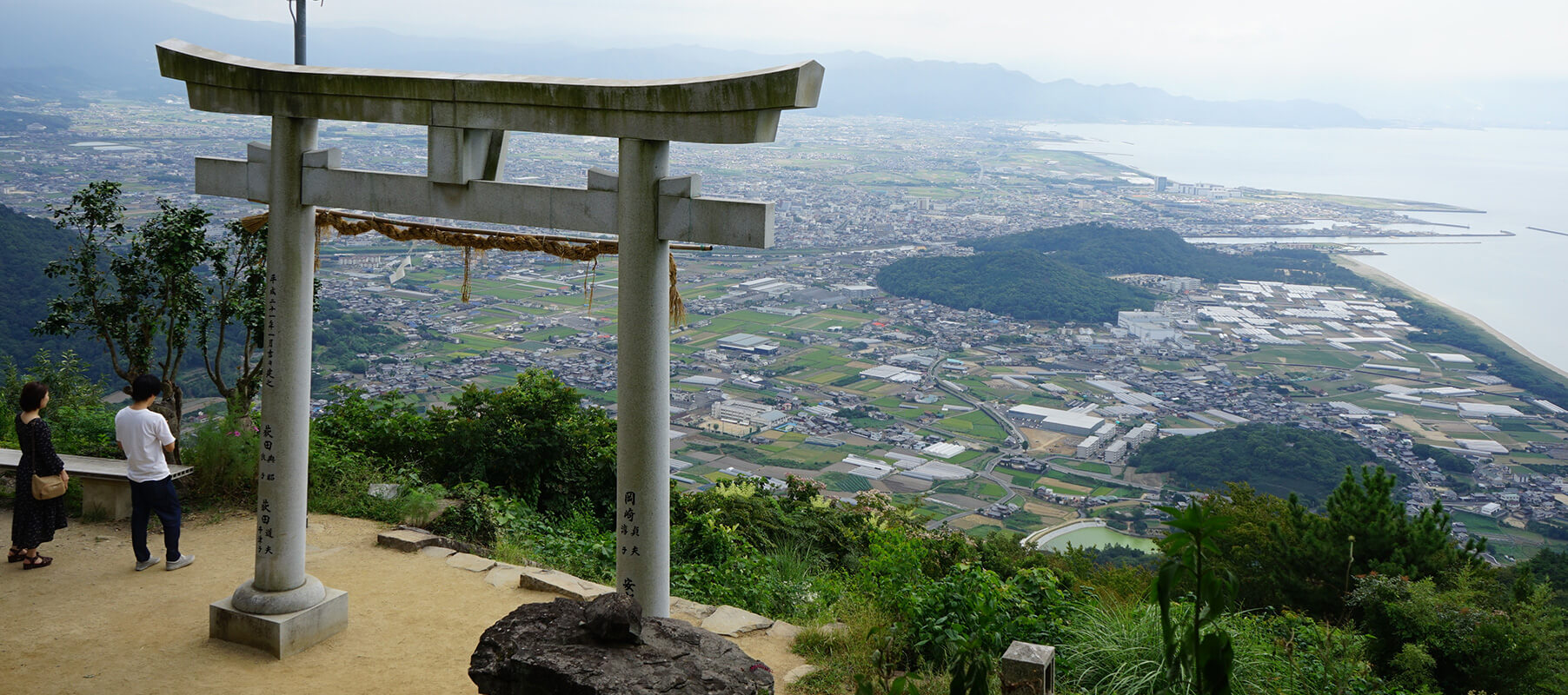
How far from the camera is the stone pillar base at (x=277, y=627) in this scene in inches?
202

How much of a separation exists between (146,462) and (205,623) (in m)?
1.14

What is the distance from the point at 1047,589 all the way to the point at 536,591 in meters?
3.18

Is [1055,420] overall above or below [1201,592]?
below

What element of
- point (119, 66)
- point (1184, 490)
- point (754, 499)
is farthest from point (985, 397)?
point (119, 66)

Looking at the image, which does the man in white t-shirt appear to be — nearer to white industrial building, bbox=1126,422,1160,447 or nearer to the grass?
the grass

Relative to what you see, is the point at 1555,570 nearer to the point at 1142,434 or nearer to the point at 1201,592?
the point at 1142,434

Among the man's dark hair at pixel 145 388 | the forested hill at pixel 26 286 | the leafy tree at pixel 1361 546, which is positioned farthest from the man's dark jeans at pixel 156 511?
the forested hill at pixel 26 286

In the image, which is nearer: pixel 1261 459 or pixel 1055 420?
pixel 1261 459

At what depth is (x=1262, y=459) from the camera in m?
20.7

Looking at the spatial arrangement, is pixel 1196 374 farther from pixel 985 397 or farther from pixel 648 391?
pixel 648 391

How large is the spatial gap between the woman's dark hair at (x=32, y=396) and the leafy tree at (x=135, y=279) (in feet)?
6.92

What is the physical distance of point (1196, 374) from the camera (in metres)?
28.6

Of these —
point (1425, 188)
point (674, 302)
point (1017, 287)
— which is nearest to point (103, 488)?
point (674, 302)

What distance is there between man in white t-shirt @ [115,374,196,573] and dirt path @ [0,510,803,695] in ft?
1.04
